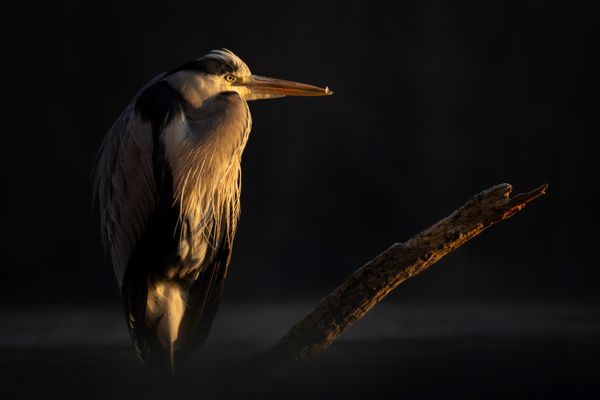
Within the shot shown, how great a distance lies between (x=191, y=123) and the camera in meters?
2.95

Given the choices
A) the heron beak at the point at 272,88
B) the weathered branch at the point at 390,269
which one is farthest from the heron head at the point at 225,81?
the weathered branch at the point at 390,269

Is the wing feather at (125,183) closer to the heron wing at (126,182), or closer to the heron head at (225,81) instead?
the heron wing at (126,182)

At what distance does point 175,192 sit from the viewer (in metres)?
2.95

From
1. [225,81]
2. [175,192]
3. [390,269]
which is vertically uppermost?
[225,81]

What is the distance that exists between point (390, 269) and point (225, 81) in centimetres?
86

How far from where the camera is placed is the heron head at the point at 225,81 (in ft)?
9.61

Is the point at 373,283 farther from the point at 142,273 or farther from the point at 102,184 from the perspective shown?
the point at 102,184

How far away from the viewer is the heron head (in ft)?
9.61

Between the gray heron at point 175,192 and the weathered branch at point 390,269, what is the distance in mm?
437

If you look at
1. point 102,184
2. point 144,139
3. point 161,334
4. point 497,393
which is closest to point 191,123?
point 144,139

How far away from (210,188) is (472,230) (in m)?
0.88

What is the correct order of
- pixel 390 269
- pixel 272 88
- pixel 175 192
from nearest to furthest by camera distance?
pixel 390 269 < pixel 175 192 < pixel 272 88

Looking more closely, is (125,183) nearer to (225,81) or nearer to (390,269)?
(225,81)

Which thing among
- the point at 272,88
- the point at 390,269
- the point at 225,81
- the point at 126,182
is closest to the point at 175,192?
the point at 126,182
